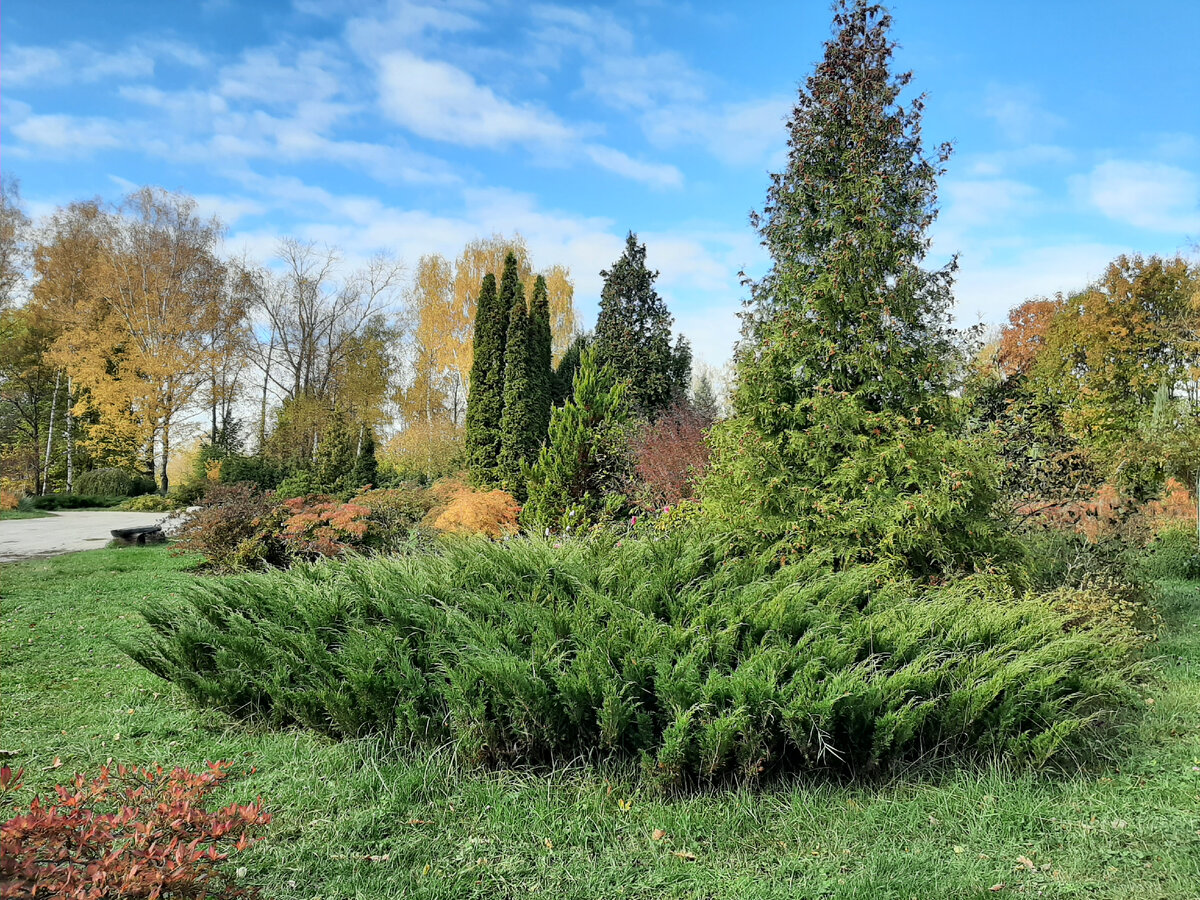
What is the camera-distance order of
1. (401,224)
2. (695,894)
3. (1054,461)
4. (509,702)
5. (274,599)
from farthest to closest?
(401,224), (1054,461), (274,599), (509,702), (695,894)

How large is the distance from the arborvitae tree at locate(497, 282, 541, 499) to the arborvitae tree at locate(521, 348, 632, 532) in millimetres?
5846

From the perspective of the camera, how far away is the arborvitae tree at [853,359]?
14.8 feet

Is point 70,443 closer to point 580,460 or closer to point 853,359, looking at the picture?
point 580,460

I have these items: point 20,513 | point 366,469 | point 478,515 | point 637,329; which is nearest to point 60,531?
point 20,513

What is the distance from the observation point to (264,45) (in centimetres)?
415

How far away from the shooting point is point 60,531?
45.0ft

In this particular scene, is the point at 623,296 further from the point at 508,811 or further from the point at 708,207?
the point at 508,811

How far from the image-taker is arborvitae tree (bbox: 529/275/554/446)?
1496 centimetres

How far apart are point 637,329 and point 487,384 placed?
595 cm

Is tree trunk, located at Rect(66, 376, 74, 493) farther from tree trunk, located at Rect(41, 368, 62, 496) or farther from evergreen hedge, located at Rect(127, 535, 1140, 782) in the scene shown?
evergreen hedge, located at Rect(127, 535, 1140, 782)

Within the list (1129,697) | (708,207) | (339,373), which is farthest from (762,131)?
(339,373)

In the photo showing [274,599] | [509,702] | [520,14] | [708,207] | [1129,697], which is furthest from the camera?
[708,207]

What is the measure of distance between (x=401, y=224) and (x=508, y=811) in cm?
848

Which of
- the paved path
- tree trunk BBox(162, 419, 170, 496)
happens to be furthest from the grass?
tree trunk BBox(162, 419, 170, 496)
